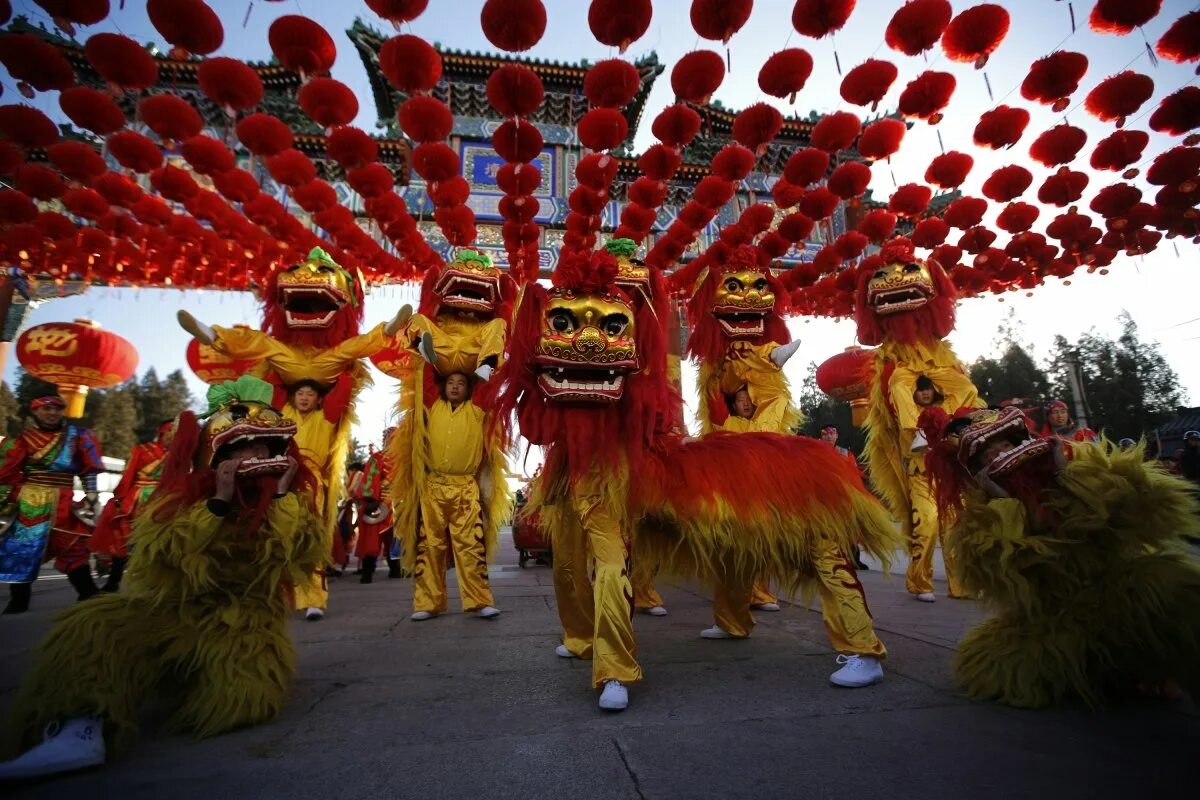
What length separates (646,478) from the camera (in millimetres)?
2100

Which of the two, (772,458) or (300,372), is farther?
(300,372)

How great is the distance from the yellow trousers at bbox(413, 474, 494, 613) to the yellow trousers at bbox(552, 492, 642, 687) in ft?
3.99

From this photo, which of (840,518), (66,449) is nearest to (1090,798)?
→ (840,518)

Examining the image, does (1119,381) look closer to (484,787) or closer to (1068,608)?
(1068,608)

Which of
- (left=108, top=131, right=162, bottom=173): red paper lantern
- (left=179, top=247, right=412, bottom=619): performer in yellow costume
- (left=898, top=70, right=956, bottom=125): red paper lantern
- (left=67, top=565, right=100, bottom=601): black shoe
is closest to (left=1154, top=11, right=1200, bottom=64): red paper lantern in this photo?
(left=898, top=70, right=956, bottom=125): red paper lantern

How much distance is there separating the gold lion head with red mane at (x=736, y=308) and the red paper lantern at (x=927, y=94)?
5.54 ft

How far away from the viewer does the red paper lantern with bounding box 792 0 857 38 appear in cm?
→ 329

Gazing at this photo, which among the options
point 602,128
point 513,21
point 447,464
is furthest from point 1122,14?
point 447,464

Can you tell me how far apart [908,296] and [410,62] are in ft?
13.0

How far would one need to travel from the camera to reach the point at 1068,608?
5.33ft

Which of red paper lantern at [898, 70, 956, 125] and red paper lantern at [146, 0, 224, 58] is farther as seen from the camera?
red paper lantern at [898, 70, 956, 125]

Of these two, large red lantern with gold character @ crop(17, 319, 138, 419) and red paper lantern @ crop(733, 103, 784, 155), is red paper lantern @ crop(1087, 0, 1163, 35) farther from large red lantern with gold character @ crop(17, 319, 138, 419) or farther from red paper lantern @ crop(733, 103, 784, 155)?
large red lantern with gold character @ crop(17, 319, 138, 419)

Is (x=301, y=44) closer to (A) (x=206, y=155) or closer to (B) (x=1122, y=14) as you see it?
(A) (x=206, y=155)

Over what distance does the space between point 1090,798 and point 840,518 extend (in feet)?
3.59
